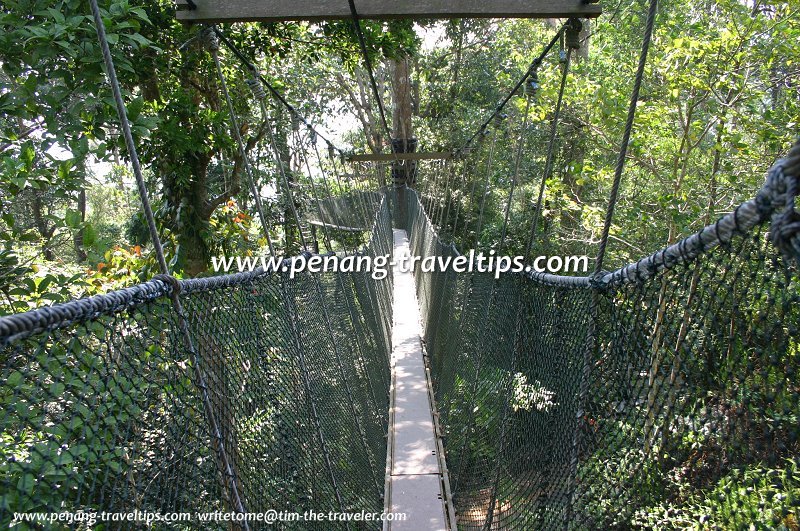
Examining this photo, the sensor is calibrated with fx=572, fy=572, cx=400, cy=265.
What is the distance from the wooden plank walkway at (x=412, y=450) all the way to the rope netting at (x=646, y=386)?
0.21 meters

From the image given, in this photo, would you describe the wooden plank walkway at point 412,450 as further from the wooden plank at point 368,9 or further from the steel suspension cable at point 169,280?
the wooden plank at point 368,9

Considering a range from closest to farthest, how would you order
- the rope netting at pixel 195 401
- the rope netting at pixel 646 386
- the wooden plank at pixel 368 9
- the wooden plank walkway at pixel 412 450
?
1. the rope netting at pixel 646 386
2. the rope netting at pixel 195 401
3. the wooden plank at pixel 368 9
4. the wooden plank walkway at pixel 412 450

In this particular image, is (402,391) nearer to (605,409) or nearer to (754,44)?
(605,409)

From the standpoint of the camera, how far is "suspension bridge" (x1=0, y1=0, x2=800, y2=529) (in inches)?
28.1

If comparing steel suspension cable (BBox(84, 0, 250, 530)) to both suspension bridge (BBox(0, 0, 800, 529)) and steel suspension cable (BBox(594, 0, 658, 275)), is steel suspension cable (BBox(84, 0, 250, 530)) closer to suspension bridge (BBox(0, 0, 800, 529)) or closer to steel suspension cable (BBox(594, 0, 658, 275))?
suspension bridge (BBox(0, 0, 800, 529))

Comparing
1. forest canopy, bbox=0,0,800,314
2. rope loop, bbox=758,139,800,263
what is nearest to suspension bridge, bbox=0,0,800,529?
rope loop, bbox=758,139,800,263

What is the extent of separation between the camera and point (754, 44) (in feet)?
12.0

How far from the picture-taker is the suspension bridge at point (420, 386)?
2.35ft

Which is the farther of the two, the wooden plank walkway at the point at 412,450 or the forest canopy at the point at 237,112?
the wooden plank walkway at the point at 412,450

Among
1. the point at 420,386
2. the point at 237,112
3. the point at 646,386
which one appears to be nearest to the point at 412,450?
the point at 420,386

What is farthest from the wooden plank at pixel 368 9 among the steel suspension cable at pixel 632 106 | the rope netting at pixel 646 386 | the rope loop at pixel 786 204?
the rope loop at pixel 786 204

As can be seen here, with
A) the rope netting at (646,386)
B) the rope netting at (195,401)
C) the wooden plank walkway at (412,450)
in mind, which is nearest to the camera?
the rope netting at (646,386)

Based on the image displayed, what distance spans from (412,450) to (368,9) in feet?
6.26

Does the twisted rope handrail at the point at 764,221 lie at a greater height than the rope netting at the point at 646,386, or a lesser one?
greater
